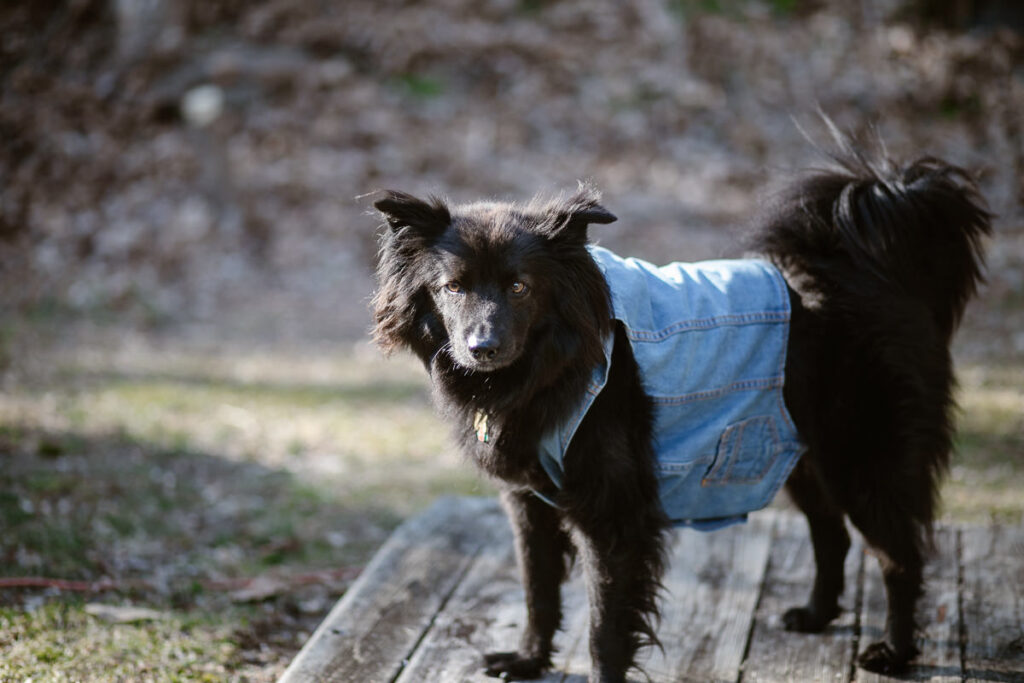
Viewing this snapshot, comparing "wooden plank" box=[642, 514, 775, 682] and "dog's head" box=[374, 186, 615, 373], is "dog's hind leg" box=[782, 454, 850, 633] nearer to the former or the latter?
"wooden plank" box=[642, 514, 775, 682]

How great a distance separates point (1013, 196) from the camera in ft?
29.1

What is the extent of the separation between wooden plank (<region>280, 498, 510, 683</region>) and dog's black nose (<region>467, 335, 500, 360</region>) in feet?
4.22

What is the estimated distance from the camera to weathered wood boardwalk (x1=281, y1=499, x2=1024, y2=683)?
133 inches

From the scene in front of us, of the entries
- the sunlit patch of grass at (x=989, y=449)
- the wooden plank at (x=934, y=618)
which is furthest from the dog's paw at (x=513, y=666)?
the sunlit patch of grass at (x=989, y=449)

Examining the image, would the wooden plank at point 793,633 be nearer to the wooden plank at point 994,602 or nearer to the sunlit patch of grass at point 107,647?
the wooden plank at point 994,602

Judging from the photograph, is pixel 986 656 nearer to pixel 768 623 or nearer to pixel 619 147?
pixel 768 623

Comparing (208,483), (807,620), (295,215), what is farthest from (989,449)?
(295,215)

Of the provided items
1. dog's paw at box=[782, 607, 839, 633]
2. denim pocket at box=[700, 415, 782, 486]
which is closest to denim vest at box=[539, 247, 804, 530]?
denim pocket at box=[700, 415, 782, 486]

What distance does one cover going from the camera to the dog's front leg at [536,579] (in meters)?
3.35

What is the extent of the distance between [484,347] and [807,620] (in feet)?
6.05

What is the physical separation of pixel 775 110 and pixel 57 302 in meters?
8.10

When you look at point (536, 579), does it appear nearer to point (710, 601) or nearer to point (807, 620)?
point (710, 601)

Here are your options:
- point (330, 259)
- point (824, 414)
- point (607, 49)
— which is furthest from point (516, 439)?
point (607, 49)

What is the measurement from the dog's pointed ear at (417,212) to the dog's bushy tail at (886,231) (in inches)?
51.8
